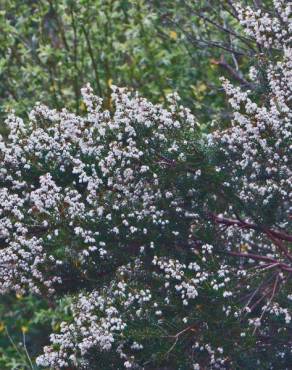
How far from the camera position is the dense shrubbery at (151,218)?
21.4 feet

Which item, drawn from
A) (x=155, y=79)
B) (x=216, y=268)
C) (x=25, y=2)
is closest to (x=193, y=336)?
(x=216, y=268)

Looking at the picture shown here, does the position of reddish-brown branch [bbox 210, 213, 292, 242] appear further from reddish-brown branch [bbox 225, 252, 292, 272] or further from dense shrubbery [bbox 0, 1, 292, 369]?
reddish-brown branch [bbox 225, 252, 292, 272]

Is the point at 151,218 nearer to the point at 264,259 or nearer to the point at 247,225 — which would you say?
the point at 247,225

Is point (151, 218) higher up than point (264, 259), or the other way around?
point (151, 218)

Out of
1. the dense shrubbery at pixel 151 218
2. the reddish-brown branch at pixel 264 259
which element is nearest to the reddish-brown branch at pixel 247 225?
the dense shrubbery at pixel 151 218

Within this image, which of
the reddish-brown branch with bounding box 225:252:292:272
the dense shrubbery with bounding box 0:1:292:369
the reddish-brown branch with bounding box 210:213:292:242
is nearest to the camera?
the dense shrubbery with bounding box 0:1:292:369

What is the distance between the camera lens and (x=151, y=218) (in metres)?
6.66

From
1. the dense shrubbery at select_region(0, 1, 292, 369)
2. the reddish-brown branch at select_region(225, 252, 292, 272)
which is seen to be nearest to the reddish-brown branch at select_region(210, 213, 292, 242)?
the dense shrubbery at select_region(0, 1, 292, 369)

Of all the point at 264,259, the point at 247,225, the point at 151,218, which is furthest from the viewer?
the point at 264,259

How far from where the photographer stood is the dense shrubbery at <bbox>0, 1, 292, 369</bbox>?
6531mm

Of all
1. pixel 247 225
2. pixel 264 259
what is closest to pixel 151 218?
pixel 247 225

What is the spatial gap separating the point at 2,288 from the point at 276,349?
1.89 m

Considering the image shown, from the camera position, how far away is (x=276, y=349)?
22.7ft

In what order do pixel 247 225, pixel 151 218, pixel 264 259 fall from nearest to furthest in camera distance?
pixel 151 218, pixel 247 225, pixel 264 259
